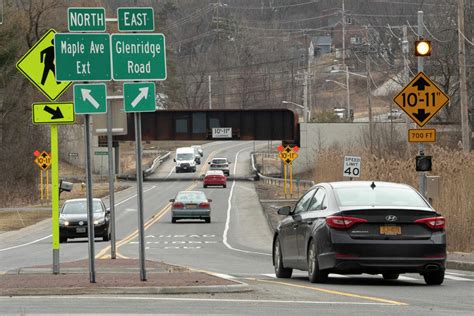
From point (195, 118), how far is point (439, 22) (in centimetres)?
2146

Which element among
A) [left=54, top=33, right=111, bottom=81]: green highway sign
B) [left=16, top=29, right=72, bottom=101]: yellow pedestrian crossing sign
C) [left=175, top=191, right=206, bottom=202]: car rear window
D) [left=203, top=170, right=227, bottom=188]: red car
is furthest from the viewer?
[left=203, top=170, right=227, bottom=188]: red car

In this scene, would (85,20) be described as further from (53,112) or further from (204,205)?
(204,205)

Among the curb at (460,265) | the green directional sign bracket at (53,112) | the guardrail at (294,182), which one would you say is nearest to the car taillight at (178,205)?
the guardrail at (294,182)

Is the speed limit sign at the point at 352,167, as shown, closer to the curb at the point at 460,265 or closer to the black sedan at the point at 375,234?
the curb at the point at 460,265

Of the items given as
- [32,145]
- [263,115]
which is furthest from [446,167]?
[263,115]

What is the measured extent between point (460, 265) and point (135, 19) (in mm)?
8783

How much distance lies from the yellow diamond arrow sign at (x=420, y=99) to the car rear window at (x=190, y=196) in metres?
23.3

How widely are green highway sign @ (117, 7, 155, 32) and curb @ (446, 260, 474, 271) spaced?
27.5 ft

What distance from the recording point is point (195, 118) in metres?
89.8

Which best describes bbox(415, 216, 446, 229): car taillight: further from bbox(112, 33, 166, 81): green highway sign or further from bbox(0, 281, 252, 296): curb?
bbox(112, 33, 166, 81): green highway sign

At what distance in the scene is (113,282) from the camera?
15289mm

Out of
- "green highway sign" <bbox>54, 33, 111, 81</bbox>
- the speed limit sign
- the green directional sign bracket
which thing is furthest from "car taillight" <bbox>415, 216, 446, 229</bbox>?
the speed limit sign

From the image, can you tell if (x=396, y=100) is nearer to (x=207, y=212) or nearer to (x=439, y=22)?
(x=207, y=212)

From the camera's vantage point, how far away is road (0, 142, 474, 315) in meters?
12.7
